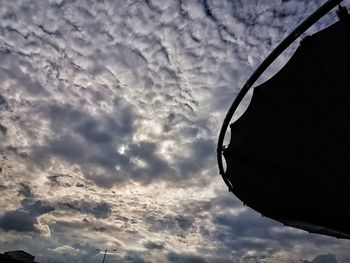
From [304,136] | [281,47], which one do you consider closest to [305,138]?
[304,136]

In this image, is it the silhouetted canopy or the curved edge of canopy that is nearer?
the curved edge of canopy

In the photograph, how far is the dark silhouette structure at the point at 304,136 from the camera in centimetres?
594

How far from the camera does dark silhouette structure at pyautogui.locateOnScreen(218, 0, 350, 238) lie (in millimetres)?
5938

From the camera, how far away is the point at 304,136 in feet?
23.3

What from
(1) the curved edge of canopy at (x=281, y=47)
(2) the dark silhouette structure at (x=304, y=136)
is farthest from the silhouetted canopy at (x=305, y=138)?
(1) the curved edge of canopy at (x=281, y=47)

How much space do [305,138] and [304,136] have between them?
0.06 m

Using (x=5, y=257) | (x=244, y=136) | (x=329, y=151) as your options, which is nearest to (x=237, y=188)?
(x=244, y=136)

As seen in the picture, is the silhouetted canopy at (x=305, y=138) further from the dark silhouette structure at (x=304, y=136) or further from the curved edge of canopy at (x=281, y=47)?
the curved edge of canopy at (x=281, y=47)

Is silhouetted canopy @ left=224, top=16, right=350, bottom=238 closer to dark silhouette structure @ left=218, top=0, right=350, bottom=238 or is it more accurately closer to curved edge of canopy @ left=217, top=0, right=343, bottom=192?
dark silhouette structure @ left=218, top=0, right=350, bottom=238

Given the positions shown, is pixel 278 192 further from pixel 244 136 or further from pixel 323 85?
pixel 323 85

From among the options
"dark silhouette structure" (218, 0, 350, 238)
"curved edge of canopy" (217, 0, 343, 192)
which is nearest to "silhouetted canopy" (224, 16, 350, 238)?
"dark silhouette structure" (218, 0, 350, 238)

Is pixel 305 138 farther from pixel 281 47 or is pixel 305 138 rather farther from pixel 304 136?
pixel 281 47

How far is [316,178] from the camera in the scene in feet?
24.7

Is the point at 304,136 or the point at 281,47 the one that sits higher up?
the point at 281,47
